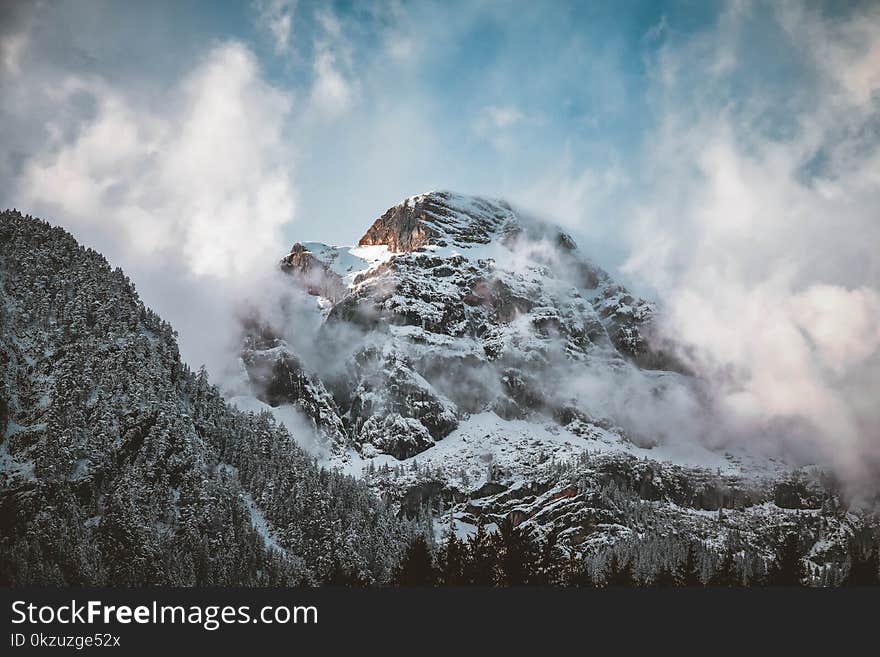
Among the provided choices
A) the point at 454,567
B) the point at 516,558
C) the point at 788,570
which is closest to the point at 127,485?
the point at 454,567

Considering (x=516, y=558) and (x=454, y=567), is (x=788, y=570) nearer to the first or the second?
(x=516, y=558)

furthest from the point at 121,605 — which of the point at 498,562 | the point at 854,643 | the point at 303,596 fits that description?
the point at 854,643

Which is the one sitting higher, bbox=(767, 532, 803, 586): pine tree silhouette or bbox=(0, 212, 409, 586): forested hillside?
bbox=(0, 212, 409, 586): forested hillside

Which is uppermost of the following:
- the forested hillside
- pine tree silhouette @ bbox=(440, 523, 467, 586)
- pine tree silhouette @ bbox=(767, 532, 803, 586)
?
the forested hillside

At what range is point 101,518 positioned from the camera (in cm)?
15525

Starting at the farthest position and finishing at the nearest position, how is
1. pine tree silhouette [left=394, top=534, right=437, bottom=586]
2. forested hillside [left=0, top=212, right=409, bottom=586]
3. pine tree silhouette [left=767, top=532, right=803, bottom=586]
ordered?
forested hillside [left=0, top=212, right=409, bottom=586] → pine tree silhouette [left=767, top=532, right=803, bottom=586] → pine tree silhouette [left=394, top=534, right=437, bottom=586]

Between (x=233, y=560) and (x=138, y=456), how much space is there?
33659 mm

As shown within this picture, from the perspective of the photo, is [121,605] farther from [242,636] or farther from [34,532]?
[34,532]

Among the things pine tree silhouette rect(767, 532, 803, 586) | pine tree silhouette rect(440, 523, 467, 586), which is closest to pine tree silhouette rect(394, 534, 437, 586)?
pine tree silhouette rect(440, 523, 467, 586)

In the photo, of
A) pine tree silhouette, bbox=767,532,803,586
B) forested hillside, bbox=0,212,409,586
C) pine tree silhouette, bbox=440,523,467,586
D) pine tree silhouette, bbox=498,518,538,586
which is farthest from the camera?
forested hillside, bbox=0,212,409,586

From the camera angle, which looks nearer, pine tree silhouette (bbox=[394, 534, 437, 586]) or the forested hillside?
pine tree silhouette (bbox=[394, 534, 437, 586])

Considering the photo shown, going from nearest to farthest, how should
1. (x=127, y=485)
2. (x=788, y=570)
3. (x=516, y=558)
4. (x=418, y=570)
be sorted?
(x=516, y=558) → (x=418, y=570) → (x=788, y=570) → (x=127, y=485)

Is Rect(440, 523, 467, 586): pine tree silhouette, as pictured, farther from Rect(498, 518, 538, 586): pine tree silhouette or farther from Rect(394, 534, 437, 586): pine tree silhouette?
Rect(498, 518, 538, 586): pine tree silhouette

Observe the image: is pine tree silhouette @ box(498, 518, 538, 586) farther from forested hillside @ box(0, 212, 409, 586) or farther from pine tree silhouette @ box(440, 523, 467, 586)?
forested hillside @ box(0, 212, 409, 586)
